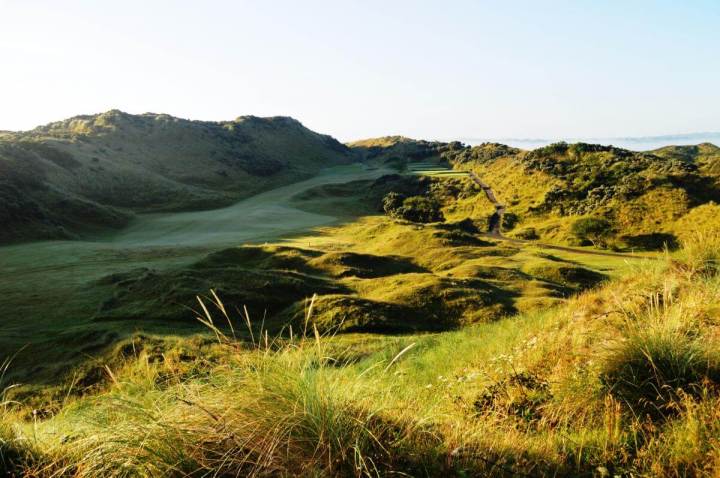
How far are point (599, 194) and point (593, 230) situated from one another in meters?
16.9

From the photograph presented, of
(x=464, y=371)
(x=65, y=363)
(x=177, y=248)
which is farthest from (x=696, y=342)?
(x=177, y=248)

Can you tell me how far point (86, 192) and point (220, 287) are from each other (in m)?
75.8

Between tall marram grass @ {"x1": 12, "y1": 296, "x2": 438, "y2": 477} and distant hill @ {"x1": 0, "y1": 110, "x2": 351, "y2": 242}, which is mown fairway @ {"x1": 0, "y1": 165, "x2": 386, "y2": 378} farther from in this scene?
tall marram grass @ {"x1": 12, "y1": 296, "x2": 438, "y2": 477}

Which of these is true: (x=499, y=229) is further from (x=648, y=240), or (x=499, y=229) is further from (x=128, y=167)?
(x=128, y=167)

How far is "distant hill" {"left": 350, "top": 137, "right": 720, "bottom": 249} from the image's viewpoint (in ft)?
208

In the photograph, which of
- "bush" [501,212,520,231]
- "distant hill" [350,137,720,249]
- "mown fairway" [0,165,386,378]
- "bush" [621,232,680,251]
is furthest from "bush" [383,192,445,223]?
"bush" [621,232,680,251]

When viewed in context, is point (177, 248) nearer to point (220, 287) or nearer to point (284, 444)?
point (220, 287)

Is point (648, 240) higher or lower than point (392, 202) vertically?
lower

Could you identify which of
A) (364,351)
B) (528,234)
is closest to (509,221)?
(528,234)

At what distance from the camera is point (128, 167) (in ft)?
351

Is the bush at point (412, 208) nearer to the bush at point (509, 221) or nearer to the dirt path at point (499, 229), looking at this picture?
the dirt path at point (499, 229)

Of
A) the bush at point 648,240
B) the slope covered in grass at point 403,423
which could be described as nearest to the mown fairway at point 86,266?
the slope covered in grass at point 403,423

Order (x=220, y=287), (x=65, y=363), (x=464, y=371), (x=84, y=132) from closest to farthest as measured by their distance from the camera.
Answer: (x=464, y=371), (x=65, y=363), (x=220, y=287), (x=84, y=132)

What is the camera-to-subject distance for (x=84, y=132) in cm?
12400
